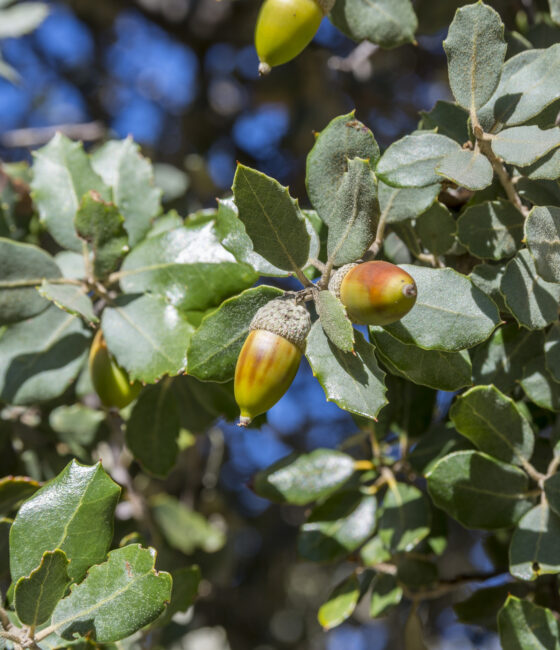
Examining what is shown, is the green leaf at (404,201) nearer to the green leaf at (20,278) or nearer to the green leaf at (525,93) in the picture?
the green leaf at (525,93)


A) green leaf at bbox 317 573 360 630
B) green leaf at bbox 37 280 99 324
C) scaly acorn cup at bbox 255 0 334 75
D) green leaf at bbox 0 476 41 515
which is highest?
scaly acorn cup at bbox 255 0 334 75

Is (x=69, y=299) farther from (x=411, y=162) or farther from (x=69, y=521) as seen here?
(x=411, y=162)

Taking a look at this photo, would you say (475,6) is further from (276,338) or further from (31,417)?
(31,417)

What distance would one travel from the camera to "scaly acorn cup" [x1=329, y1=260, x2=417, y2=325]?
2.28 feet

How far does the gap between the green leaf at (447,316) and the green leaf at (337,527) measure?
452 millimetres

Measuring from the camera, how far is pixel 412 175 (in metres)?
0.82

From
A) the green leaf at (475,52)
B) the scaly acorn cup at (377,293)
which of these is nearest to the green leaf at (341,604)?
the scaly acorn cup at (377,293)

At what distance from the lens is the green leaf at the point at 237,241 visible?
0.90 meters

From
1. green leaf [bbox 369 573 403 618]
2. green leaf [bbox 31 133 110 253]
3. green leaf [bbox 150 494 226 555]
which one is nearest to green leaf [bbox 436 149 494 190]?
green leaf [bbox 31 133 110 253]

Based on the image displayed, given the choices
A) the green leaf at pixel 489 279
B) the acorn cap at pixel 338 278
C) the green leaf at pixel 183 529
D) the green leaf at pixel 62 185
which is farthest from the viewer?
the green leaf at pixel 183 529

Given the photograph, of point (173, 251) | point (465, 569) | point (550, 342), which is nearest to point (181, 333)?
point (173, 251)

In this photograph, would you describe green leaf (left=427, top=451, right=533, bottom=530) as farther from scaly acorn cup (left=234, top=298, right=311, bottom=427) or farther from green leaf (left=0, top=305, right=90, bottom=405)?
green leaf (left=0, top=305, right=90, bottom=405)

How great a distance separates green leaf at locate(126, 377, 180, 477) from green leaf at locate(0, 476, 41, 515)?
8.9 inches

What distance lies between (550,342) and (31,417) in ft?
3.41
